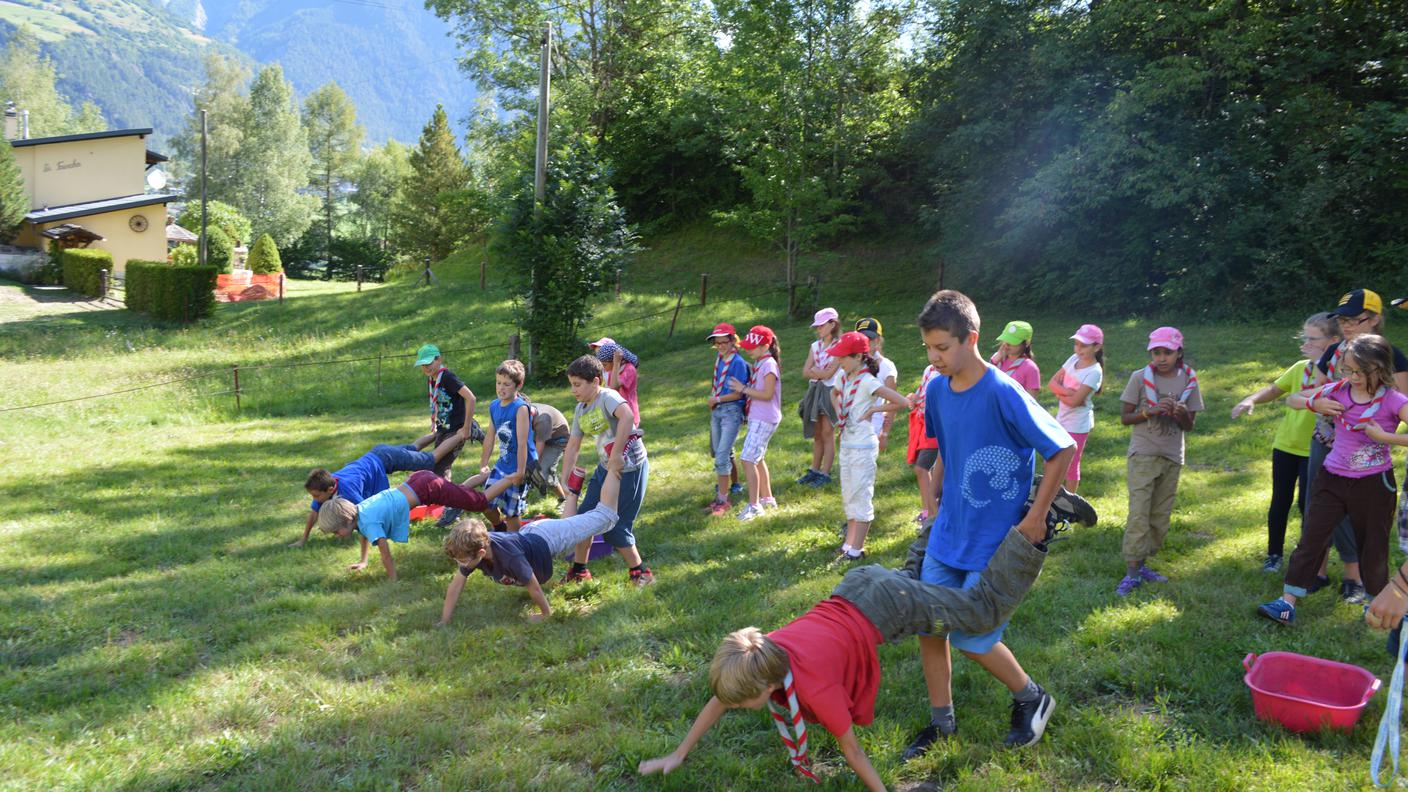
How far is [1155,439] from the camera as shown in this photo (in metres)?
5.73

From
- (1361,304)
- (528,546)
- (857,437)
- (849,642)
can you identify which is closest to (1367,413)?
(1361,304)

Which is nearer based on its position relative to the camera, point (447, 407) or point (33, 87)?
point (447, 407)

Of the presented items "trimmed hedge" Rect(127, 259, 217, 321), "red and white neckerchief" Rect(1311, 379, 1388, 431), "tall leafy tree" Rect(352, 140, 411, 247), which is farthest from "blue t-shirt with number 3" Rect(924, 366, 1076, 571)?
"tall leafy tree" Rect(352, 140, 411, 247)

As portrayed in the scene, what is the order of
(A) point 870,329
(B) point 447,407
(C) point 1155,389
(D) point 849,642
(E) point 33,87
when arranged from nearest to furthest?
1. (D) point 849,642
2. (C) point 1155,389
3. (A) point 870,329
4. (B) point 447,407
5. (E) point 33,87

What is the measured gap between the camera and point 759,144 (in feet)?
80.9

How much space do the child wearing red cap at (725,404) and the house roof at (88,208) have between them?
40.8 metres

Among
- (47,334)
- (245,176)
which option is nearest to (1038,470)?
(47,334)

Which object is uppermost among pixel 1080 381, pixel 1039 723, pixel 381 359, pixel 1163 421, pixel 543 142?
pixel 543 142

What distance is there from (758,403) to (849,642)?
4588 mm

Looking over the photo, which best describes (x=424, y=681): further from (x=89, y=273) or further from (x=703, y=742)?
(x=89, y=273)

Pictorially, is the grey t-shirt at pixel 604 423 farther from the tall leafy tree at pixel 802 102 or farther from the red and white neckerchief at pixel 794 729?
the tall leafy tree at pixel 802 102

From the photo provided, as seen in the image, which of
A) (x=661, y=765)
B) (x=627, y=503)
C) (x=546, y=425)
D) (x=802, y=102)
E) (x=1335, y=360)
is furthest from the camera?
(x=802, y=102)

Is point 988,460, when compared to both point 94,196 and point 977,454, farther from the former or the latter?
point 94,196

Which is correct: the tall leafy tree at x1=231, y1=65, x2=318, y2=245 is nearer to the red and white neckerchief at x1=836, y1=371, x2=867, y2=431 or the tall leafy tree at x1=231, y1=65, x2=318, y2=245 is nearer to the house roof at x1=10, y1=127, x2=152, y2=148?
the house roof at x1=10, y1=127, x2=152, y2=148
